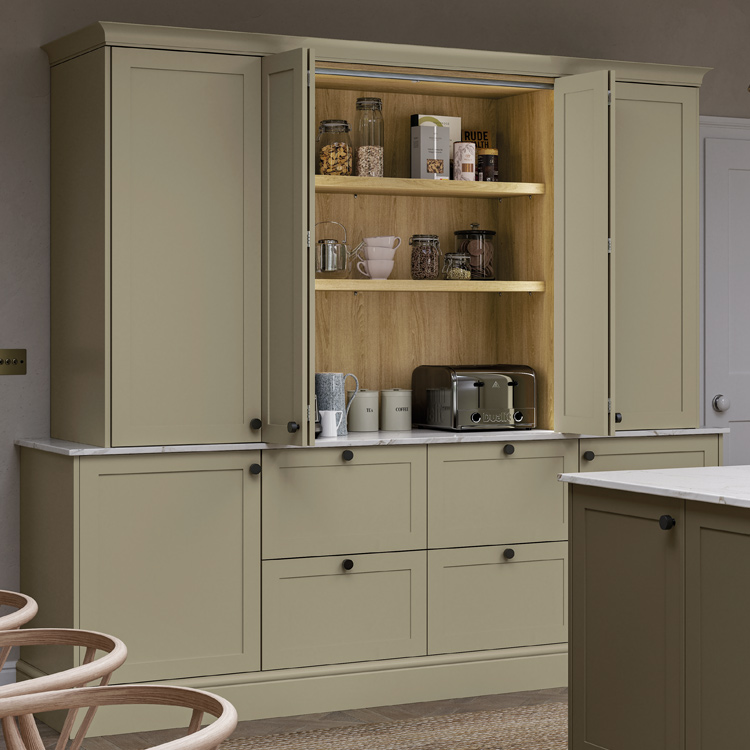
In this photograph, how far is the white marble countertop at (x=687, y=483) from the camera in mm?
2459

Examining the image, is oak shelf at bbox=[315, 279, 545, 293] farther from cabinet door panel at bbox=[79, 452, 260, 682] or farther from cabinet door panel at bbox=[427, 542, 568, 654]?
cabinet door panel at bbox=[427, 542, 568, 654]

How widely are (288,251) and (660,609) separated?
1627mm

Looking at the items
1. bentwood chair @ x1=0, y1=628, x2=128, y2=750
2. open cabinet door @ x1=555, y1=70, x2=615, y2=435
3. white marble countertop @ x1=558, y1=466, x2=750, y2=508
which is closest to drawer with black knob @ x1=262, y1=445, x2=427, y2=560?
open cabinet door @ x1=555, y1=70, x2=615, y2=435

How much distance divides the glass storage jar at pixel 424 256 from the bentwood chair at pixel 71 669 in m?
2.45

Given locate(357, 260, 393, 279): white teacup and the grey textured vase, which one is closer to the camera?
the grey textured vase

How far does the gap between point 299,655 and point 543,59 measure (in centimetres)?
226

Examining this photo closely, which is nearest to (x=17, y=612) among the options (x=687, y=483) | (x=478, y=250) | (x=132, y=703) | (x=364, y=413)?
(x=132, y=703)

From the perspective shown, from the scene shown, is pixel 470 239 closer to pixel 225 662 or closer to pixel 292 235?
pixel 292 235

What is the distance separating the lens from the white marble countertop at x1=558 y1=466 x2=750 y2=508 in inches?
96.8

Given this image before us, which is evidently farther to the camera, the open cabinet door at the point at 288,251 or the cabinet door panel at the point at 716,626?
the open cabinet door at the point at 288,251

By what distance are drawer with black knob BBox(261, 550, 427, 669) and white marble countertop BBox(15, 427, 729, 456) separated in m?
0.39

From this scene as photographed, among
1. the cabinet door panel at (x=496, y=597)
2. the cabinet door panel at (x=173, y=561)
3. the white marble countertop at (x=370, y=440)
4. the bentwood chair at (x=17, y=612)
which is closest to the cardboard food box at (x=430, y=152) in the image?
the white marble countertop at (x=370, y=440)

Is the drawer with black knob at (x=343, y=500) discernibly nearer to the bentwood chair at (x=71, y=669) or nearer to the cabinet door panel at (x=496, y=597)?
the cabinet door panel at (x=496, y=597)

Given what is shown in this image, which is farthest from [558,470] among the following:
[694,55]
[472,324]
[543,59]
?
Result: [694,55]
